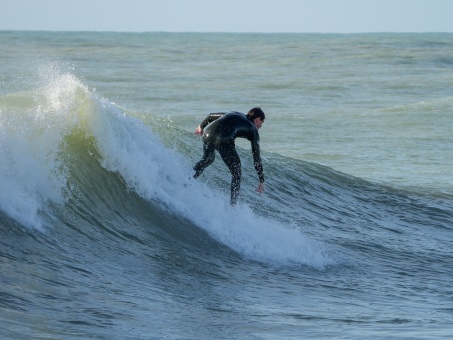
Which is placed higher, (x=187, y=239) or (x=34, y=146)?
(x=34, y=146)

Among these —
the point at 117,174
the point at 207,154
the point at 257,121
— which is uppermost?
the point at 257,121

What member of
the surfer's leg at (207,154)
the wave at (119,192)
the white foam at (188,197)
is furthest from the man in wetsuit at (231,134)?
the wave at (119,192)

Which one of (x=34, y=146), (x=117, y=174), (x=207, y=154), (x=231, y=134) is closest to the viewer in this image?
(x=34, y=146)

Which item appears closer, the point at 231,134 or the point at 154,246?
the point at 154,246

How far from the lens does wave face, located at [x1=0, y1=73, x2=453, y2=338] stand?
7.31 metres

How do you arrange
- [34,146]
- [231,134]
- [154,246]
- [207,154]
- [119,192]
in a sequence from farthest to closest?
[119,192] < [207,154] < [231,134] < [34,146] < [154,246]

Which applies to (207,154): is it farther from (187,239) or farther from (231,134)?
(187,239)

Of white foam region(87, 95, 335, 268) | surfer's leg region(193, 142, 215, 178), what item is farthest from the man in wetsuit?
white foam region(87, 95, 335, 268)

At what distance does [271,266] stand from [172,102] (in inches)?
908

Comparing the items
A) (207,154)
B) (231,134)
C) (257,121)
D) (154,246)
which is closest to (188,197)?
(207,154)

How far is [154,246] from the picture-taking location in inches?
382

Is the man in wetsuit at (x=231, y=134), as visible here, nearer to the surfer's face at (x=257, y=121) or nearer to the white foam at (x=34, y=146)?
Result: the surfer's face at (x=257, y=121)

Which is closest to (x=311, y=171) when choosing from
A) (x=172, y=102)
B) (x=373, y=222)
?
(x=373, y=222)

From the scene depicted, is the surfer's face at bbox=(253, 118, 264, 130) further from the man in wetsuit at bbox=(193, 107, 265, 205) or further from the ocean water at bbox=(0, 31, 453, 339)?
the ocean water at bbox=(0, 31, 453, 339)
